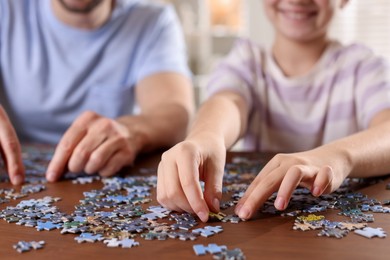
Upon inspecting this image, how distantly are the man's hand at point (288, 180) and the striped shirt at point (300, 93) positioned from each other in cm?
62

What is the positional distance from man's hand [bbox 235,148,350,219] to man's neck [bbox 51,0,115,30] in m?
1.13

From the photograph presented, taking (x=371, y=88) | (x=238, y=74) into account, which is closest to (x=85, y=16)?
(x=238, y=74)

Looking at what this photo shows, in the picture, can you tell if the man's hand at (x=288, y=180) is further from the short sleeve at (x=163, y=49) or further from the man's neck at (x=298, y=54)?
the short sleeve at (x=163, y=49)

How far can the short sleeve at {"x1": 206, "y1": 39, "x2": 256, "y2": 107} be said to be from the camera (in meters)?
1.70

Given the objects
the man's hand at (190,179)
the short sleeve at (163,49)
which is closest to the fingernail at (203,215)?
the man's hand at (190,179)

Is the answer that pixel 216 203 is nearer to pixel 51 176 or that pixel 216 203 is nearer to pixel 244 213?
pixel 244 213

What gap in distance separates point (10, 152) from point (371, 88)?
1.03m

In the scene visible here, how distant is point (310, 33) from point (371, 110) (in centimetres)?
30

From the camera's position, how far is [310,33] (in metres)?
1.63

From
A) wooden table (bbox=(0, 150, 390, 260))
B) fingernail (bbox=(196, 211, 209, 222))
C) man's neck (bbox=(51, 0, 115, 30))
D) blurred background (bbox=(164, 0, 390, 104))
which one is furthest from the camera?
blurred background (bbox=(164, 0, 390, 104))

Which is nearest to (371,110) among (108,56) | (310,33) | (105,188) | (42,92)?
(310,33)

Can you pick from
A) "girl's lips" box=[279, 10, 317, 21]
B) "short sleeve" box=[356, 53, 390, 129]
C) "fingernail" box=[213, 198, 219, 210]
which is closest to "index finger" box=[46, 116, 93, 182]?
"fingernail" box=[213, 198, 219, 210]

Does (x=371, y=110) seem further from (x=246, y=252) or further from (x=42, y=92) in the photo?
(x=42, y=92)

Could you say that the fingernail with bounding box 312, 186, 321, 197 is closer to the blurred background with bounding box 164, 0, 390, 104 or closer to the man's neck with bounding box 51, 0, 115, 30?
the man's neck with bounding box 51, 0, 115, 30
